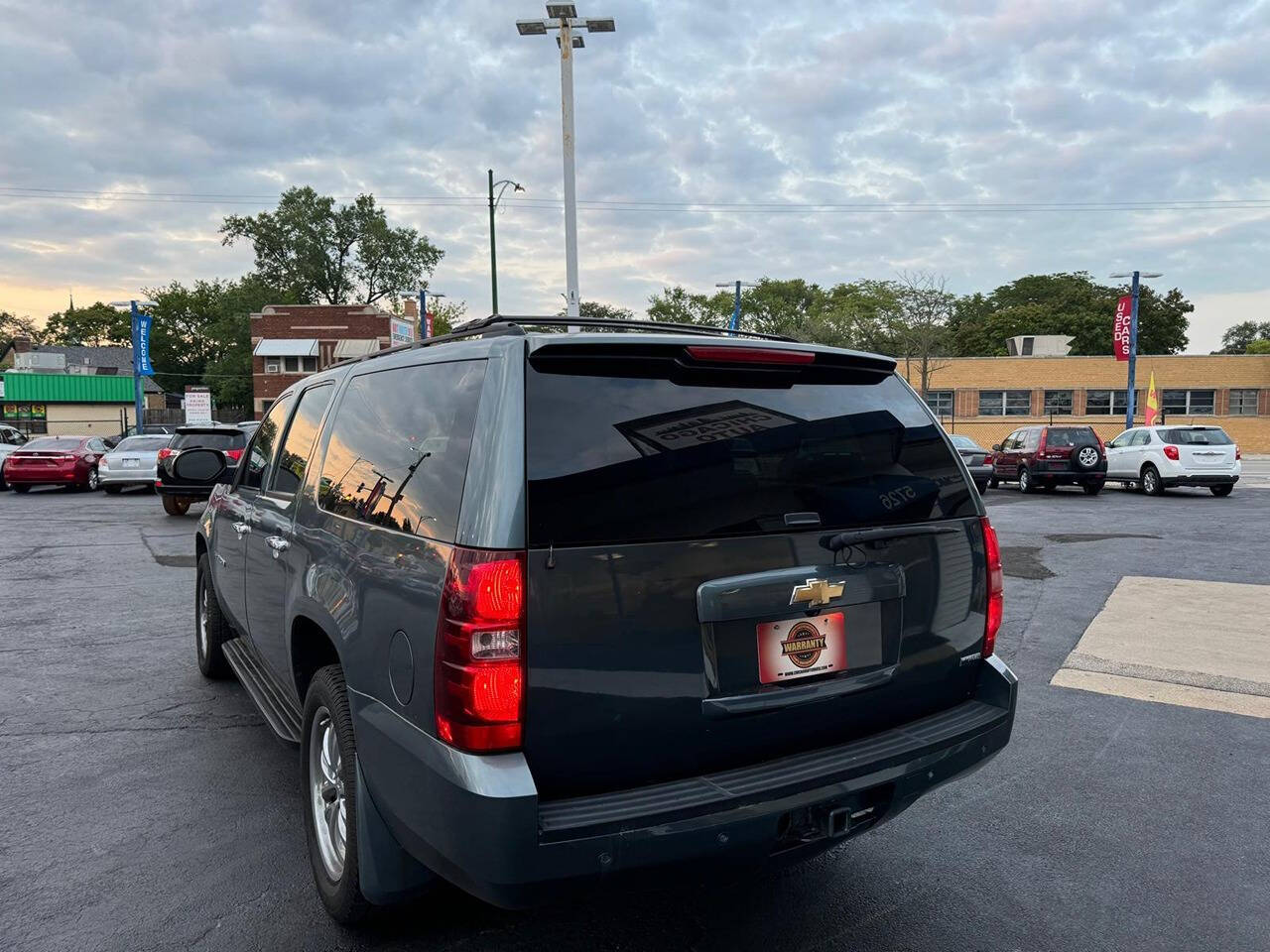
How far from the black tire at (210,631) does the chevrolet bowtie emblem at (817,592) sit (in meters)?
3.95

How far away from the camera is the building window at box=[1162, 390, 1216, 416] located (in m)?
49.1

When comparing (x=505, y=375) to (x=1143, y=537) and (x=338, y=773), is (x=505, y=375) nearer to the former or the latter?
(x=338, y=773)

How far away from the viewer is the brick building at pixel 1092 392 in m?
48.4

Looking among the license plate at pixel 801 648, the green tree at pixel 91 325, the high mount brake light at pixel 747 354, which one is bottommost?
the license plate at pixel 801 648

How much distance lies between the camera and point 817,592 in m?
2.50

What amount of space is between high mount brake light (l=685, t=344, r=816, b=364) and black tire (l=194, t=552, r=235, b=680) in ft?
12.8

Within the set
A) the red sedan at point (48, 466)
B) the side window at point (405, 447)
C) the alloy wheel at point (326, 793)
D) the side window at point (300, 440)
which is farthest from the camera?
the red sedan at point (48, 466)

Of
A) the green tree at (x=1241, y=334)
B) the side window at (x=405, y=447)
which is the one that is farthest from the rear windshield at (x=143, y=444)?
the green tree at (x=1241, y=334)

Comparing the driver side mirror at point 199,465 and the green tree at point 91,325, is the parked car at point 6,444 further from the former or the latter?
the green tree at point 91,325

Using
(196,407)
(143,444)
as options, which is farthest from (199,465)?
(196,407)

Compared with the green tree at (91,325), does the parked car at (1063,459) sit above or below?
below

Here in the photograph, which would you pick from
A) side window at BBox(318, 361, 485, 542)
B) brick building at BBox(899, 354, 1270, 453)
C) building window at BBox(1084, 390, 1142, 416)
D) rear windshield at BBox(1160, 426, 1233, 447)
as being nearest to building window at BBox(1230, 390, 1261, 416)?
brick building at BBox(899, 354, 1270, 453)

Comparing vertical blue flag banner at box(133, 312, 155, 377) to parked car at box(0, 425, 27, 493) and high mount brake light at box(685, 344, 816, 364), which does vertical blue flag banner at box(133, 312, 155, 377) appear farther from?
high mount brake light at box(685, 344, 816, 364)

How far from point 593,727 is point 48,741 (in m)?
3.77
